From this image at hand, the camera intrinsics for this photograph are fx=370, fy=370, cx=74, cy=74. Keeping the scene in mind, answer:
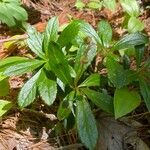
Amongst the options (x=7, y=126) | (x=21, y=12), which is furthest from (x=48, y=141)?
(x=21, y=12)

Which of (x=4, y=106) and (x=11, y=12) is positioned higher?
(x=11, y=12)

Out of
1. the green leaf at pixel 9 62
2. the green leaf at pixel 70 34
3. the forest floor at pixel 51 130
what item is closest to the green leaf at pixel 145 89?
the forest floor at pixel 51 130

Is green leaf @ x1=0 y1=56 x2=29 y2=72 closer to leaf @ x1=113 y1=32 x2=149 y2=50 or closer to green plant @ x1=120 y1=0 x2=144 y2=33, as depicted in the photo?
leaf @ x1=113 y1=32 x2=149 y2=50

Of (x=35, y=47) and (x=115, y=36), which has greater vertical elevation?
(x=35, y=47)

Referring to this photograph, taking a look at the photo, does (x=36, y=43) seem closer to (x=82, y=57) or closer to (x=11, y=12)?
(x=82, y=57)

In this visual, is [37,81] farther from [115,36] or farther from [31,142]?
[115,36]

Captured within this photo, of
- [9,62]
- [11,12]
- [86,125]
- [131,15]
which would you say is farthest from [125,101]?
[11,12]

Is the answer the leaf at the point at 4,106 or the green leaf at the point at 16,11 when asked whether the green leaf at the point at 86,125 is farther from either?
the green leaf at the point at 16,11
